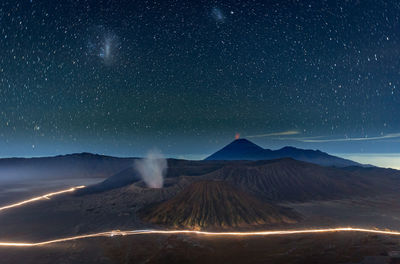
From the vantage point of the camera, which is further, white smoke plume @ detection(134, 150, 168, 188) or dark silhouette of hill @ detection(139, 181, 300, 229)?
white smoke plume @ detection(134, 150, 168, 188)

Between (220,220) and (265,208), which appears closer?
(220,220)

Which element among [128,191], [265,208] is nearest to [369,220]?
[265,208]

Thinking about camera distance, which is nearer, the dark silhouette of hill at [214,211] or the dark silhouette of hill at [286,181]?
the dark silhouette of hill at [214,211]

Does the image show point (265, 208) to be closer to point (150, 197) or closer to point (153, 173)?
point (150, 197)

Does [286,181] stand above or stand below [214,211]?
above

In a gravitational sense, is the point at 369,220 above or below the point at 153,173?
below

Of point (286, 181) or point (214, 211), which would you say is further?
point (286, 181)

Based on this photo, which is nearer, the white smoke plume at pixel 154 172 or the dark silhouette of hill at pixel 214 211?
the dark silhouette of hill at pixel 214 211

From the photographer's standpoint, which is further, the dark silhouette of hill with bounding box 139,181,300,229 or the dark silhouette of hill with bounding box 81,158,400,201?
the dark silhouette of hill with bounding box 81,158,400,201
